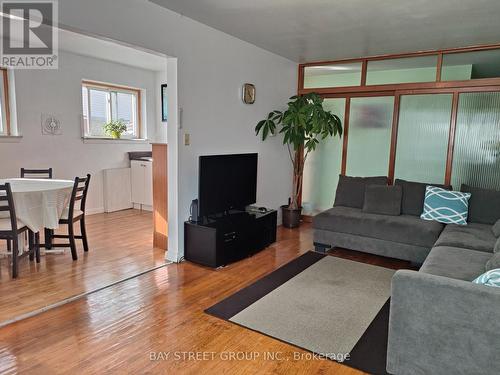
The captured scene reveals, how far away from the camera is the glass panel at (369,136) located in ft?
16.5

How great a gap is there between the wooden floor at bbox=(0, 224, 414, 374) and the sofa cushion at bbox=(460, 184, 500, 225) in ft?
8.64

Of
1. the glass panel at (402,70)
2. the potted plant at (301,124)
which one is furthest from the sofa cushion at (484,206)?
the potted plant at (301,124)

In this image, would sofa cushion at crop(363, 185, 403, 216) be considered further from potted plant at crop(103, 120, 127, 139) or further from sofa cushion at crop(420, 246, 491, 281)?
potted plant at crop(103, 120, 127, 139)

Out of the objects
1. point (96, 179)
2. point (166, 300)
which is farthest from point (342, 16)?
point (96, 179)

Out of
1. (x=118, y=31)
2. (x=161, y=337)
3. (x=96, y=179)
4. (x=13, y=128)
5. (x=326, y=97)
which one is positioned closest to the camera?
(x=161, y=337)

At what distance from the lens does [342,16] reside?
3.36m

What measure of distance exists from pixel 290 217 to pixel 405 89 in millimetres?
2355

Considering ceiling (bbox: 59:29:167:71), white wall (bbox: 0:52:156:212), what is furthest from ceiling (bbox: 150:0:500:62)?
white wall (bbox: 0:52:156:212)

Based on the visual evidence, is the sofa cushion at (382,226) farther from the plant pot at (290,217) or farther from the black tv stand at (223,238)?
the plant pot at (290,217)

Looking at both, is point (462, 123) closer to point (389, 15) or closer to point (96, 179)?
point (389, 15)

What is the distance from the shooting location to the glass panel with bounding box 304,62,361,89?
5.16 metres

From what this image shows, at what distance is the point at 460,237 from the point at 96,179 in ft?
17.1

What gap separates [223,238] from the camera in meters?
3.66

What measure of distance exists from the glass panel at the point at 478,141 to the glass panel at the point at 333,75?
4.63 feet
